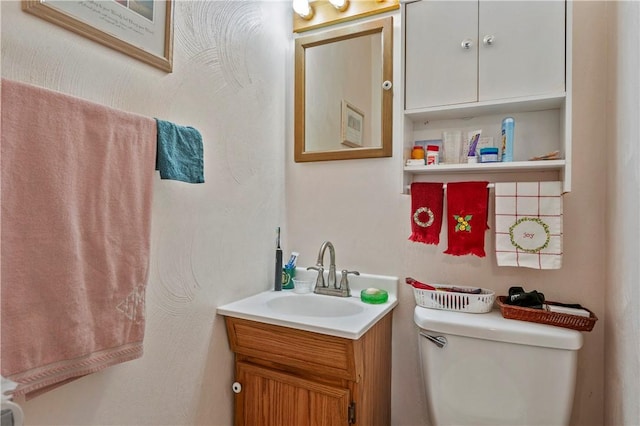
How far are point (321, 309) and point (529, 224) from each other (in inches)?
33.2

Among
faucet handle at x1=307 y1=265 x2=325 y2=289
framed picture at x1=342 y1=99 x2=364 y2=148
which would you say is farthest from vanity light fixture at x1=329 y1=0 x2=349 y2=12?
faucet handle at x1=307 y1=265 x2=325 y2=289

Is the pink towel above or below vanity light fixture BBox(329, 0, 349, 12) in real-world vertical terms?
below

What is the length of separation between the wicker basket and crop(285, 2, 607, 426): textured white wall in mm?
161

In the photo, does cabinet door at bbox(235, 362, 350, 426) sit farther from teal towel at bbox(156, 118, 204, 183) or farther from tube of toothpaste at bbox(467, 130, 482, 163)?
tube of toothpaste at bbox(467, 130, 482, 163)

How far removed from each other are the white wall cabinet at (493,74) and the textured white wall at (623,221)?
5.2 inches

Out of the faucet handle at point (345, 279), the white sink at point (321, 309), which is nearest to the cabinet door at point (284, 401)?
the white sink at point (321, 309)

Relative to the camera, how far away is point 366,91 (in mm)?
1600

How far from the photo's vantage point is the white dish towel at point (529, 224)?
3.95 feet

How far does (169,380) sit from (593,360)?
4.62ft

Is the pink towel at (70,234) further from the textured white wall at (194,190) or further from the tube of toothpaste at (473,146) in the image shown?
the tube of toothpaste at (473,146)

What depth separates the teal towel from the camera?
3.35 ft

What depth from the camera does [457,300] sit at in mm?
1301

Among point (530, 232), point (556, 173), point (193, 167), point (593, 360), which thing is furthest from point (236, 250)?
point (593, 360)

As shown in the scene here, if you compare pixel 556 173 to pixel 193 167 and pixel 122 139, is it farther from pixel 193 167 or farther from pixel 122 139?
pixel 122 139
